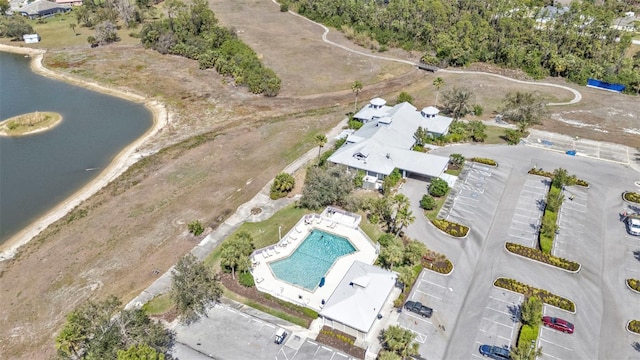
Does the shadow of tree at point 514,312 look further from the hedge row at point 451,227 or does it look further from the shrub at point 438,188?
the shrub at point 438,188

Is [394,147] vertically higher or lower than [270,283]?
higher

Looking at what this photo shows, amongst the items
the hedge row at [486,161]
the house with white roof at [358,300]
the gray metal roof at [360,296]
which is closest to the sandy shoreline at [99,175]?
the house with white roof at [358,300]

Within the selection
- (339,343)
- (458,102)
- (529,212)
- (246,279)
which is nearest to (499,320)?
(339,343)

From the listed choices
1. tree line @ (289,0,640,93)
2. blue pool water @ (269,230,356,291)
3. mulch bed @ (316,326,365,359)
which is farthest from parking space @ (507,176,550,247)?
tree line @ (289,0,640,93)

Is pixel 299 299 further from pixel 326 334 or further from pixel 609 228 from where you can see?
pixel 609 228

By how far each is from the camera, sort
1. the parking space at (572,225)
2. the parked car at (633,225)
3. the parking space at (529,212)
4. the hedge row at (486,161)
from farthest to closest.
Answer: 1. the hedge row at (486,161)
2. the parking space at (529,212)
3. the parked car at (633,225)
4. the parking space at (572,225)

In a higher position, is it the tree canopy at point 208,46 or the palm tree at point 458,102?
the tree canopy at point 208,46

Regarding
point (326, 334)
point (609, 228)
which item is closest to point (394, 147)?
point (609, 228)
